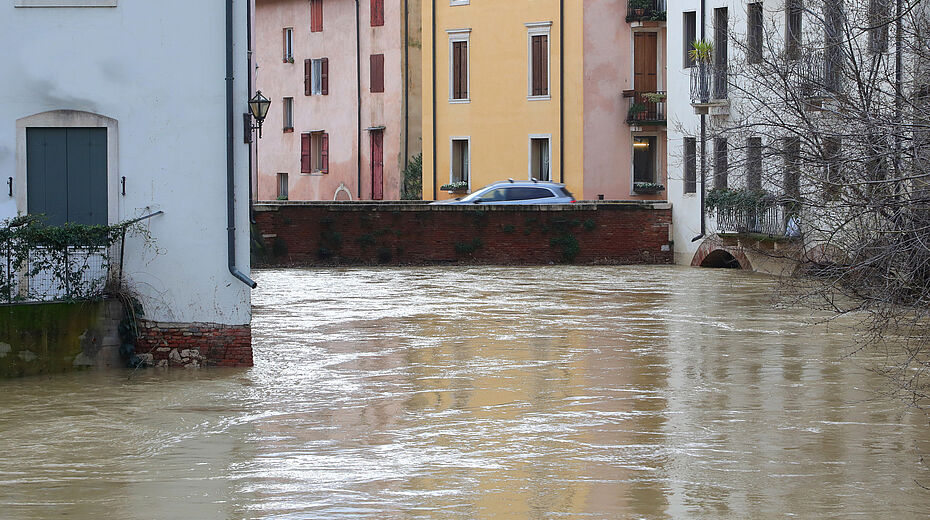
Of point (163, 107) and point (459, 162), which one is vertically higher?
point (459, 162)

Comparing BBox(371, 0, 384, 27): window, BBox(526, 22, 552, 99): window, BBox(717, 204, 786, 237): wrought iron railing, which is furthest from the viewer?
BBox(371, 0, 384, 27): window

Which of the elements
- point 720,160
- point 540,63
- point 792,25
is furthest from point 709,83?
point 540,63

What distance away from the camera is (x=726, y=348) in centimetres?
1820

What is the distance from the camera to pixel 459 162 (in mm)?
40719

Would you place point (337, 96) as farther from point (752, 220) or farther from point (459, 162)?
point (752, 220)

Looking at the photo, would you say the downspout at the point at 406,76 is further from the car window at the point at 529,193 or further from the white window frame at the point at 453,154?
the car window at the point at 529,193

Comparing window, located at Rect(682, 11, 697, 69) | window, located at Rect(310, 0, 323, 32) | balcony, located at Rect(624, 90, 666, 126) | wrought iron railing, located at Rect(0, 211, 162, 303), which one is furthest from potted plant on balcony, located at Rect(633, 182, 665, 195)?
wrought iron railing, located at Rect(0, 211, 162, 303)

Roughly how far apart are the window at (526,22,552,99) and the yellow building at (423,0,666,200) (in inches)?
1.1

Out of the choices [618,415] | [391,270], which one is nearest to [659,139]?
[391,270]

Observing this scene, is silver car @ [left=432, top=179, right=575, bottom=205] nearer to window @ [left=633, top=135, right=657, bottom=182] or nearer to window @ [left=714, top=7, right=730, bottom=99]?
window @ [left=633, top=135, right=657, bottom=182]

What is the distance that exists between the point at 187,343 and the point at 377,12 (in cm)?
3061

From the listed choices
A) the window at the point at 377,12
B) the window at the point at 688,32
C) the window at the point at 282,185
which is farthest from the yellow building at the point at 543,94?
the window at the point at 282,185

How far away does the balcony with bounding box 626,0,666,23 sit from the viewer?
37.2 m

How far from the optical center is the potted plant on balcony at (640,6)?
3728 centimetres
